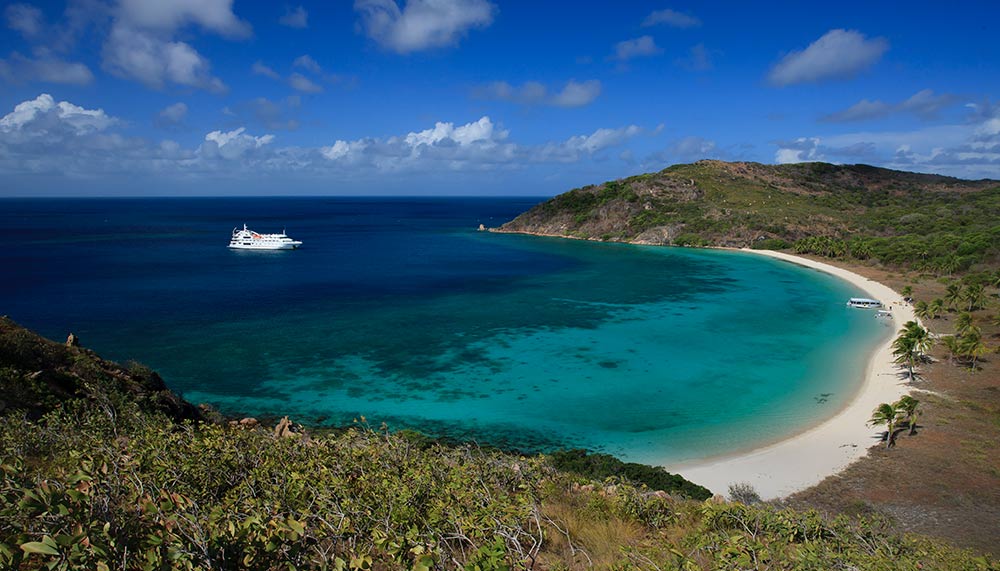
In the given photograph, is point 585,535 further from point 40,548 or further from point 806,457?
point 806,457

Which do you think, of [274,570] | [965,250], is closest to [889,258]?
[965,250]

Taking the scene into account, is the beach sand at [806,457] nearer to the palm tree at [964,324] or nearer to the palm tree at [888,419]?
the palm tree at [888,419]

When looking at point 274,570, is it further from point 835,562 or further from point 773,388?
point 773,388

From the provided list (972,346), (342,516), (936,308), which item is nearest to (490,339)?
(972,346)

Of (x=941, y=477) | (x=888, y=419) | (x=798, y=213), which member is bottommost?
(x=941, y=477)

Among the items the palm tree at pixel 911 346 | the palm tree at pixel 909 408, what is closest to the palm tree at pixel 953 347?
the palm tree at pixel 911 346

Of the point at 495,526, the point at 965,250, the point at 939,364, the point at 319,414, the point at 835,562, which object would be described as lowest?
the point at 319,414

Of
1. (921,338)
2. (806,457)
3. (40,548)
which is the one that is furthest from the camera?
(921,338)
